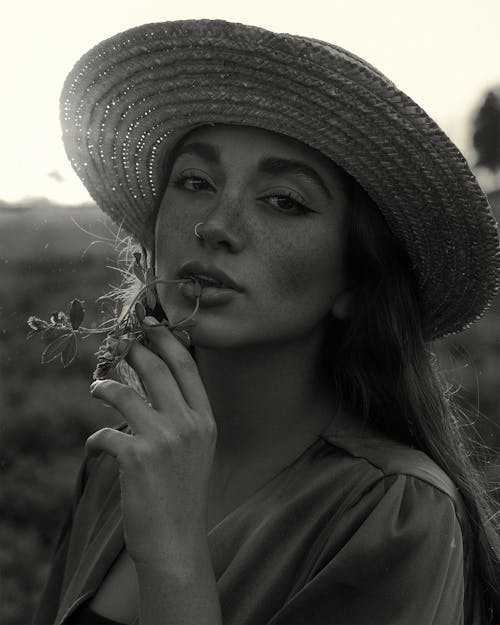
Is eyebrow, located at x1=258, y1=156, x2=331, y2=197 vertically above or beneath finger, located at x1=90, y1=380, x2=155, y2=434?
above

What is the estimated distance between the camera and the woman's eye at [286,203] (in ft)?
6.95

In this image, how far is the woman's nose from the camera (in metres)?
2.04

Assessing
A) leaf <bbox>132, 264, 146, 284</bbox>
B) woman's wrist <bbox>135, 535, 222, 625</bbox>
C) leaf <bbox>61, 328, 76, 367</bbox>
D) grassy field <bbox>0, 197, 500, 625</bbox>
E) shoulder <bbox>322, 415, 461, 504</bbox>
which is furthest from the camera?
grassy field <bbox>0, 197, 500, 625</bbox>

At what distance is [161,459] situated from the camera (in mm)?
1850

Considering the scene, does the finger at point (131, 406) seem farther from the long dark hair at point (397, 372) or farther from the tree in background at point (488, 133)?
the tree in background at point (488, 133)

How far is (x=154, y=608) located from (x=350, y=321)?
0.90 meters

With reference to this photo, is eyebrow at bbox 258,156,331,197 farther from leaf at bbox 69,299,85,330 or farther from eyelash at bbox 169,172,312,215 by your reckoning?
leaf at bbox 69,299,85,330

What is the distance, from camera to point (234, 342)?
2.08m

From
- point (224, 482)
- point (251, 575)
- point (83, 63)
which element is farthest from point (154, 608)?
point (83, 63)

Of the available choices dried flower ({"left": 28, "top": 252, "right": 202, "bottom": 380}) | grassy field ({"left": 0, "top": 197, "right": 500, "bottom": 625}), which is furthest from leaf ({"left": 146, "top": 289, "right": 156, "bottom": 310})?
grassy field ({"left": 0, "top": 197, "right": 500, "bottom": 625})

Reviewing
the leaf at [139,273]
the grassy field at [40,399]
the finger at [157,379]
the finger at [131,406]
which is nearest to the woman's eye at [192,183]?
the leaf at [139,273]

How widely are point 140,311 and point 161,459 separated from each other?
33cm

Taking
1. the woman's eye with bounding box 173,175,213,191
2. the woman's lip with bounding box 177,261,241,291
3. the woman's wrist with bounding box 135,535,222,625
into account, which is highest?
the woman's eye with bounding box 173,175,213,191

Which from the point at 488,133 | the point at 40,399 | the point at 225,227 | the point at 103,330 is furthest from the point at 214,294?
the point at 488,133
